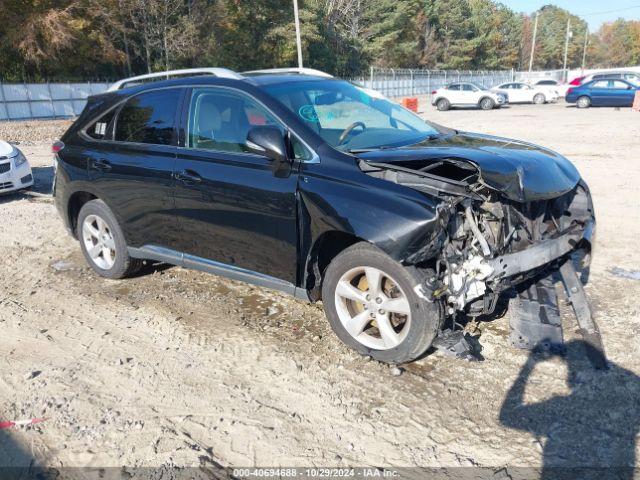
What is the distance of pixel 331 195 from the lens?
3629mm

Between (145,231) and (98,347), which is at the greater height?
(145,231)

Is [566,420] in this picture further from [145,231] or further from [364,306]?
[145,231]

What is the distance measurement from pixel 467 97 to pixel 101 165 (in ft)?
92.8

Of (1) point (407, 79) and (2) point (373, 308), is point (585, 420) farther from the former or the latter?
(1) point (407, 79)

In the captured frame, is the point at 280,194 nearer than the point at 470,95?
Yes

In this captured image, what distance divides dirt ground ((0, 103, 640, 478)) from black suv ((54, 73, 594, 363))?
384 millimetres

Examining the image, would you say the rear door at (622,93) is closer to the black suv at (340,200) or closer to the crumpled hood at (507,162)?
the black suv at (340,200)

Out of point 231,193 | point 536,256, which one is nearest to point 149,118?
point 231,193

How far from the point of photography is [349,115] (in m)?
4.37

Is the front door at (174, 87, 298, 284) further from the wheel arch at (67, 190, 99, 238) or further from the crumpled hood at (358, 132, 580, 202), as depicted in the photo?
the wheel arch at (67, 190, 99, 238)

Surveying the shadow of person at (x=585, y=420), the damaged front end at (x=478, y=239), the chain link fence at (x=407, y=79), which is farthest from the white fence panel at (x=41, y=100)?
the shadow of person at (x=585, y=420)

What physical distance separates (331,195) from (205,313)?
68.6 inches

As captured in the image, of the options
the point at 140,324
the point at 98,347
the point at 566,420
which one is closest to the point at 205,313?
the point at 140,324

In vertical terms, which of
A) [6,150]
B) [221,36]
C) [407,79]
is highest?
[221,36]
